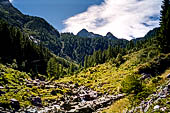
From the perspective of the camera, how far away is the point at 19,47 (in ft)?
303

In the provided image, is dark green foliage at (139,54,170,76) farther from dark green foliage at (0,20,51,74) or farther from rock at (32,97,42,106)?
dark green foliage at (0,20,51,74)

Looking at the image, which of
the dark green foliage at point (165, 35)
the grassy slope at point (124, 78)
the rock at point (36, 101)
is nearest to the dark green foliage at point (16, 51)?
the grassy slope at point (124, 78)

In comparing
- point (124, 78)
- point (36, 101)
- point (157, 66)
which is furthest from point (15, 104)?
point (157, 66)

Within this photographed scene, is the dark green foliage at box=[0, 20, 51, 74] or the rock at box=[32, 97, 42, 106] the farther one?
the dark green foliage at box=[0, 20, 51, 74]

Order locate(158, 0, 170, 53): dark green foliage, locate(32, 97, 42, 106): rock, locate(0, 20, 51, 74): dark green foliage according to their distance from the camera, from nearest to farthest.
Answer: locate(32, 97, 42, 106): rock, locate(158, 0, 170, 53): dark green foliage, locate(0, 20, 51, 74): dark green foliage

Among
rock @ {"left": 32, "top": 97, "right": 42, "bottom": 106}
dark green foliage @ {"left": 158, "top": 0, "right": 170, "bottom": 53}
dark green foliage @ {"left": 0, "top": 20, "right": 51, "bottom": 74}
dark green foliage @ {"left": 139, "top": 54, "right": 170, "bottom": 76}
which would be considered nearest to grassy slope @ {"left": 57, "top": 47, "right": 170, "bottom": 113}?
dark green foliage @ {"left": 139, "top": 54, "right": 170, "bottom": 76}

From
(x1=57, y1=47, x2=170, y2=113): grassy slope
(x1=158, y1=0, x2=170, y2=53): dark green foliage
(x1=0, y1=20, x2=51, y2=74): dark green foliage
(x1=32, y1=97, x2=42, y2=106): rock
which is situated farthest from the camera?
(x1=0, y1=20, x2=51, y2=74): dark green foliage

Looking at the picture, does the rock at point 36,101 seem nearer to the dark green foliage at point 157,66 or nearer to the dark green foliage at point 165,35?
the dark green foliage at point 157,66

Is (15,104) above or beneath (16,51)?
beneath

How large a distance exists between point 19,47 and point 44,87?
4731cm

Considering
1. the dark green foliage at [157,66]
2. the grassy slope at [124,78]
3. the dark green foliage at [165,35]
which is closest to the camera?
the grassy slope at [124,78]

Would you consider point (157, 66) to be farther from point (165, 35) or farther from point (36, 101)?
point (36, 101)

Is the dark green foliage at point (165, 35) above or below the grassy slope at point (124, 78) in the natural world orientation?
above

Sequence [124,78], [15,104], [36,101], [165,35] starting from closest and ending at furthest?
[15,104] → [36,101] → [124,78] → [165,35]
